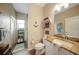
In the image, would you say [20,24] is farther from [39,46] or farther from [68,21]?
[68,21]

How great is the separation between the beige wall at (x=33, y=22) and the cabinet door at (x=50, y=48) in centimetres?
19

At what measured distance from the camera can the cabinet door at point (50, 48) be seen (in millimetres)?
1596

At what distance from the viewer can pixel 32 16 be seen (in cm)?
172

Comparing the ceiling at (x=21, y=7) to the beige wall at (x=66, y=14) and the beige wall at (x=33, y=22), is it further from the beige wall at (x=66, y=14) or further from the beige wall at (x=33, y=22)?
the beige wall at (x=66, y=14)

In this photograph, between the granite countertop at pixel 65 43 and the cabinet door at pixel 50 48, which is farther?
the cabinet door at pixel 50 48

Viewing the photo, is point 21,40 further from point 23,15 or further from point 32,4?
point 32,4

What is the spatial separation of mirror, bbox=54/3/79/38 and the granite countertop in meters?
0.12

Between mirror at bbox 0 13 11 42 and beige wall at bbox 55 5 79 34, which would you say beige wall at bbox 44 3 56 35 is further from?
mirror at bbox 0 13 11 42

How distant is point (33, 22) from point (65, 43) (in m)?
0.70

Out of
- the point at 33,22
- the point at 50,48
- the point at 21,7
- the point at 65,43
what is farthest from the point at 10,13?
the point at 65,43

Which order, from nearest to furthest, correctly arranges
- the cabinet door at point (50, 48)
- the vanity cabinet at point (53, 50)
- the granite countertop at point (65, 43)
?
the granite countertop at point (65, 43) < the vanity cabinet at point (53, 50) < the cabinet door at point (50, 48)

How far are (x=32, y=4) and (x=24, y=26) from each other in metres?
0.44

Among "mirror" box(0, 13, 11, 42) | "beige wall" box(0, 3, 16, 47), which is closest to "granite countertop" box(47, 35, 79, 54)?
"beige wall" box(0, 3, 16, 47)

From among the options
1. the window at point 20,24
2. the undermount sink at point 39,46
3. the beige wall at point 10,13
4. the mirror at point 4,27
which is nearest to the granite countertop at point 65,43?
the undermount sink at point 39,46
